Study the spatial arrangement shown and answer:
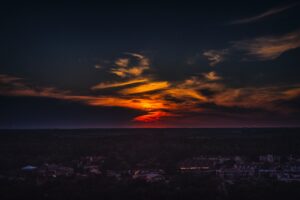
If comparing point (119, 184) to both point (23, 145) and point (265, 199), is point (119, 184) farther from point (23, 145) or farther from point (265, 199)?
point (23, 145)

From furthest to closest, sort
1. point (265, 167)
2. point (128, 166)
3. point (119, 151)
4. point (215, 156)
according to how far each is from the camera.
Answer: point (119, 151), point (215, 156), point (128, 166), point (265, 167)

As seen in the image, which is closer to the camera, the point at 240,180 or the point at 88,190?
the point at 88,190

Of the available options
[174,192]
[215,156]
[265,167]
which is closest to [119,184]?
[174,192]

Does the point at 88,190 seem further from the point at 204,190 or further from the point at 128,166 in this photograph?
the point at 128,166

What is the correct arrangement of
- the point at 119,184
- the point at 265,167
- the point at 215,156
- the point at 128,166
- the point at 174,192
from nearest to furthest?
the point at 174,192 < the point at 119,184 < the point at 265,167 < the point at 128,166 < the point at 215,156

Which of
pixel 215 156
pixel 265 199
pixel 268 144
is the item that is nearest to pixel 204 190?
pixel 265 199

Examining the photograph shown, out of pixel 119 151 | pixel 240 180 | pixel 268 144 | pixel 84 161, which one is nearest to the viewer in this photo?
pixel 240 180
